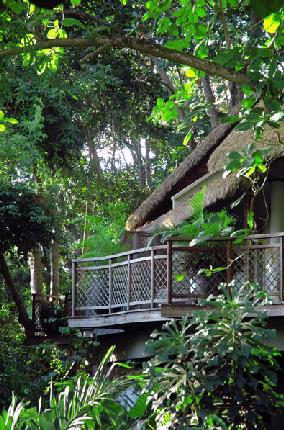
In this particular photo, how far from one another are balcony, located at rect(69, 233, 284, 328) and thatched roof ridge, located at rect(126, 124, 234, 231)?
2.12 m

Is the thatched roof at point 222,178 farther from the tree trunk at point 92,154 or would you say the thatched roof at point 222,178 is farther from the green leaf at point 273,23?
the tree trunk at point 92,154

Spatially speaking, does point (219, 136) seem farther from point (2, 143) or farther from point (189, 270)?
point (2, 143)

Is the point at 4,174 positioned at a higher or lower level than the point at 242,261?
higher

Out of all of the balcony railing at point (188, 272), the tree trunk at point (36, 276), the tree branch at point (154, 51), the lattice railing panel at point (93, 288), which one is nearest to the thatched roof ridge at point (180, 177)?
the lattice railing panel at point (93, 288)

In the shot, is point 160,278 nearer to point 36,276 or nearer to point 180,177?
point 180,177

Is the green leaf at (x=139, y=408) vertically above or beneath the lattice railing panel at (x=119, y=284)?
beneath

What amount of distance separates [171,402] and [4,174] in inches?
496

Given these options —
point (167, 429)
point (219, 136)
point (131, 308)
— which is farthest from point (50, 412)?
point (219, 136)

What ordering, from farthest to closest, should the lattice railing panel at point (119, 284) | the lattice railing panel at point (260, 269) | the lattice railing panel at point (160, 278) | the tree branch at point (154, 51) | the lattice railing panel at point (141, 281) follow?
1. the lattice railing panel at point (119, 284)
2. the lattice railing panel at point (141, 281)
3. the lattice railing panel at point (160, 278)
4. the lattice railing panel at point (260, 269)
5. the tree branch at point (154, 51)

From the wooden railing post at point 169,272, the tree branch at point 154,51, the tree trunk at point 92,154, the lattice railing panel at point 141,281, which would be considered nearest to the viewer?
the tree branch at point 154,51

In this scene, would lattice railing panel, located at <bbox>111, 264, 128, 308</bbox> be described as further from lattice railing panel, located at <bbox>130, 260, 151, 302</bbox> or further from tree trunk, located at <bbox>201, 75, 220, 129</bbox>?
tree trunk, located at <bbox>201, 75, 220, 129</bbox>

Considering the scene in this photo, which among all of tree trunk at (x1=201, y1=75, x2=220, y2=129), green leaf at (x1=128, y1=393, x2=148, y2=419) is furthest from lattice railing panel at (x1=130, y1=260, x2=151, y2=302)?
tree trunk at (x1=201, y1=75, x2=220, y2=129)

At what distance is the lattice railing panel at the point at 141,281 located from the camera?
40.3ft

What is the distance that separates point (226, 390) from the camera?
24.6 feet
